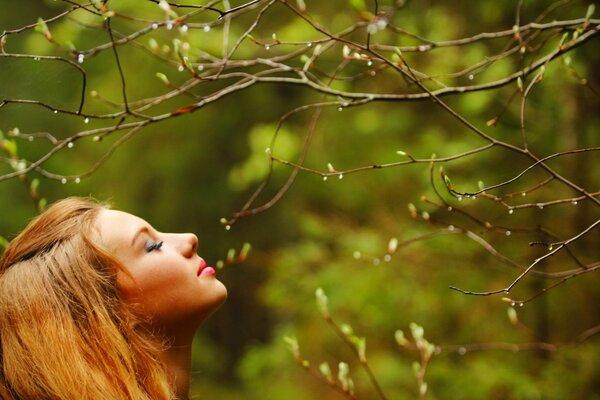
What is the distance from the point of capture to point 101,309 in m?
1.93

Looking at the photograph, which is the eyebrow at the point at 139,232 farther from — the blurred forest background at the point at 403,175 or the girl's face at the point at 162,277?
the blurred forest background at the point at 403,175

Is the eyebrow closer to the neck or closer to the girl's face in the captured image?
the girl's face

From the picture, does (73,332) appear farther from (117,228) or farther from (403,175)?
(403,175)

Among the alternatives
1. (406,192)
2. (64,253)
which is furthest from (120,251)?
(406,192)

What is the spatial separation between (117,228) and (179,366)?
1.57 ft

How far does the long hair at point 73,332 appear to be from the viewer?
1862 mm

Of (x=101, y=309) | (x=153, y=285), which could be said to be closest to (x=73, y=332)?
(x=101, y=309)

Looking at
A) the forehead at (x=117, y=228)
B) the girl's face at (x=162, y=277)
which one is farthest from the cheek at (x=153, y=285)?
the forehead at (x=117, y=228)

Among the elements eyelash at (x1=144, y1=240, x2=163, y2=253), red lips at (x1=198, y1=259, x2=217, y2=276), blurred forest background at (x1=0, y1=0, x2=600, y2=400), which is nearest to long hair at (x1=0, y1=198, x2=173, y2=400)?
eyelash at (x1=144, y1=240, x2=163, y2=253)

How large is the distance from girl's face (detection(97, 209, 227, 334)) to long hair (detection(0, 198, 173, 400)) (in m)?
0.04

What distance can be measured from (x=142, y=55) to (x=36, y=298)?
235 inches

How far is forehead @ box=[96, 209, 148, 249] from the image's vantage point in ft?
6.65

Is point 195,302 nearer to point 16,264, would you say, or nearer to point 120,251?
point 120,251

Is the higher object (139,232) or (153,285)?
(139,232)
